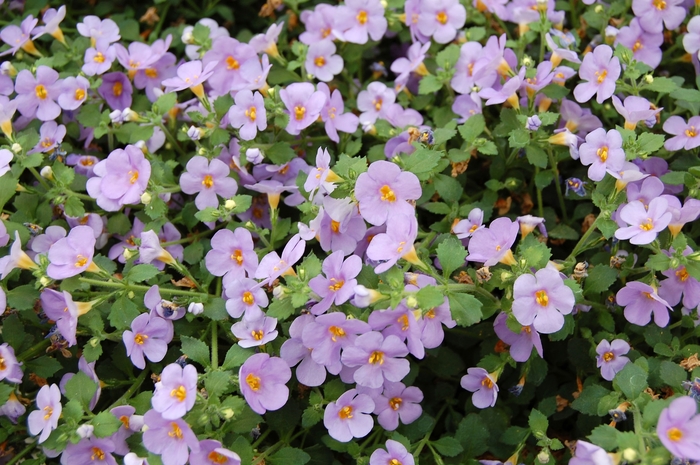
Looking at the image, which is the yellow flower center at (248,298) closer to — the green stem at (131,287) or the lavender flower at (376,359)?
the green stem at (131,287)

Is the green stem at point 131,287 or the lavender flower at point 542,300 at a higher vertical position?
the lavender flower at point 542,300

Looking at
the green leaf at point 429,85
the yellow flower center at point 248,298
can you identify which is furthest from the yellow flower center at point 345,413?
the green leaf at point 429,85

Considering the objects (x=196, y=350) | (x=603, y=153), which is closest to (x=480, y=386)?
(x=603, y=153)

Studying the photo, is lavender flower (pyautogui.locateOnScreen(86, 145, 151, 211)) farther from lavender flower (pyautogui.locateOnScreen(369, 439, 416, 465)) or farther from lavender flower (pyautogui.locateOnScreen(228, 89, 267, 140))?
lavender flower (pyautogui.locateOnScreen(369, 439, 416, 465))

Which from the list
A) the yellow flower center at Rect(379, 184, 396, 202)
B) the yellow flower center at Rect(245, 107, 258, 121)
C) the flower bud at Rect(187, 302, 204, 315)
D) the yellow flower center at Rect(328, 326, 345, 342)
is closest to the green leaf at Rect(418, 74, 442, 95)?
the yellow flower center at Rect(245, 107, 258, 121)

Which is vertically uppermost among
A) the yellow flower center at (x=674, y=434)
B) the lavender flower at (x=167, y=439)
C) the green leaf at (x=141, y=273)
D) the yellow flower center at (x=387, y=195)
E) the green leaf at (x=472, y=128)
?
the yellow flower center at (x=387, y=195)

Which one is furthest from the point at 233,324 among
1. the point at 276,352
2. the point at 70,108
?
the point at 70,108

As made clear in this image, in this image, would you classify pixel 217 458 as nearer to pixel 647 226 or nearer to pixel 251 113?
pixel 251 113
